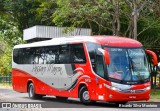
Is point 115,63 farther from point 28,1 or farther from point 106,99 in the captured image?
point 28,1

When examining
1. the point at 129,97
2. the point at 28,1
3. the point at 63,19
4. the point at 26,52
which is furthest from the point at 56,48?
the point at 28,1

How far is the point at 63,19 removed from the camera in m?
34.1

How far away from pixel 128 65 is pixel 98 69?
1350mm

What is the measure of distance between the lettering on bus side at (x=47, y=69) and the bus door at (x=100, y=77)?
11.6ft

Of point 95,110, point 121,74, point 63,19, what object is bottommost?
point 95,110

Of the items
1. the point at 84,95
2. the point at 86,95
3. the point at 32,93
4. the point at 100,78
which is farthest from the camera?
the point at 32,93

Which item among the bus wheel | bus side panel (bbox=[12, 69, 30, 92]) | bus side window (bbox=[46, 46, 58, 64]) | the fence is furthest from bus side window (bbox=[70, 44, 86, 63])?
the fence

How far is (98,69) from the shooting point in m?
19.9

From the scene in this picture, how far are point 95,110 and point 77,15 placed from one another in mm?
13352

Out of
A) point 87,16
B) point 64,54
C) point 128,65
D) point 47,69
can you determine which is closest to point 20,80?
point 47,69

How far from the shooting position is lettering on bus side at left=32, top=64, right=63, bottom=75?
23234 mm

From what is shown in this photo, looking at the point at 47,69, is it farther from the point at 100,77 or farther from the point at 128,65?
the point at 128,65

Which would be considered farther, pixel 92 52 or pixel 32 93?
pixel 32 93

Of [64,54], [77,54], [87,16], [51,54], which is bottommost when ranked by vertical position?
[51,54]
